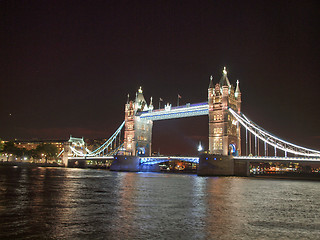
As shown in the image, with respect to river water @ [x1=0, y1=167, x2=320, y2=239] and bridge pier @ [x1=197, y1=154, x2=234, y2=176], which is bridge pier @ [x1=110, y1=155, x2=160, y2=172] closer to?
bridge pier @ [x1=197, y1=154, x2=234, y2=176]

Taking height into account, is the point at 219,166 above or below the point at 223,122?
below

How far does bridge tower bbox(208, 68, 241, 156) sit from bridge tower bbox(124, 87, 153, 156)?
2547cm

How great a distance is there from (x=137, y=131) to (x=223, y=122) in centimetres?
2865

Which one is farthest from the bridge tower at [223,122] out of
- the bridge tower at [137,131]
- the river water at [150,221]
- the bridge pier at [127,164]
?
the river water at [150,221]

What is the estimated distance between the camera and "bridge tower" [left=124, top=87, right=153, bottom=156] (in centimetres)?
8034

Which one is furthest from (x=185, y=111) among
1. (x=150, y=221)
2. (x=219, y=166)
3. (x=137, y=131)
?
(x=150, y=221)

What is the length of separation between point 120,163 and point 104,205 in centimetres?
6057

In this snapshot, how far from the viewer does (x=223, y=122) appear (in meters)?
58.8

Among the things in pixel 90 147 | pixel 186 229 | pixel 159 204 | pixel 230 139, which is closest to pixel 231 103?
pixel 230 139

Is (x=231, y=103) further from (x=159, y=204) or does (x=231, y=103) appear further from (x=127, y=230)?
(x=127, y=230)

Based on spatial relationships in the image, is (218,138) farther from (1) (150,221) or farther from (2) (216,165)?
(1) (150,221)

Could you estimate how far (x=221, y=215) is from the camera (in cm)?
1287

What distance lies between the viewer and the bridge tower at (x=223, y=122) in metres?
58.1

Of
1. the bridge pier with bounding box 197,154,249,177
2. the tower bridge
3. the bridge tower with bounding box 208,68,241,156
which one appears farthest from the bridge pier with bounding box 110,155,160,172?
the bridge pier with bounding box 197,154,249,177
